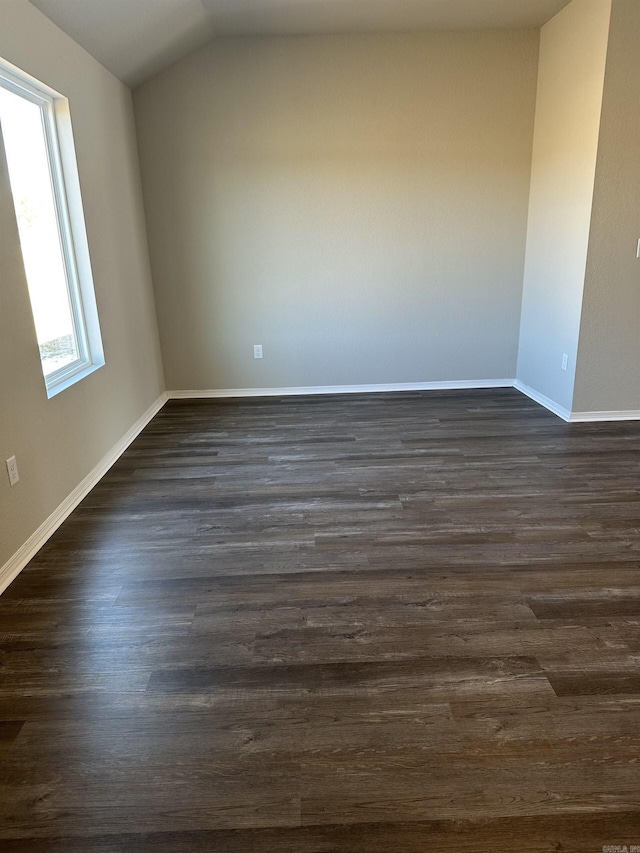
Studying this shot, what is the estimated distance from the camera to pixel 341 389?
4.96m

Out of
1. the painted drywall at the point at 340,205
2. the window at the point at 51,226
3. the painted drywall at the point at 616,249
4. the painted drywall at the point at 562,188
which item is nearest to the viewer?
the window at the point at 51,226

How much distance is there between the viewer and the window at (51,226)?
2.73m

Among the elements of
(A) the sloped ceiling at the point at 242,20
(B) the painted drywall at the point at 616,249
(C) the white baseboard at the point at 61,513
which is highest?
(A) the sloped ceiling at the point at 242,20

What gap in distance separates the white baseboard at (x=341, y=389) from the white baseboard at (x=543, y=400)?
0.38ft

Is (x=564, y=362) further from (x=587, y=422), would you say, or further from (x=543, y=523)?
(x=543, y=523)

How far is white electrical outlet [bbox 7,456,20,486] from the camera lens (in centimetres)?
233

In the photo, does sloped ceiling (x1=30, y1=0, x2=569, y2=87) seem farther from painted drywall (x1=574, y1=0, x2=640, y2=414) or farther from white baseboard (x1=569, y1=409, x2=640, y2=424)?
white baseboard (x1=569, y1=409, x2=640, y2=424)

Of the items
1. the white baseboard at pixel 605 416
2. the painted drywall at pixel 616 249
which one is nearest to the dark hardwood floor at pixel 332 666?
the white baseboard at pixel 605 416

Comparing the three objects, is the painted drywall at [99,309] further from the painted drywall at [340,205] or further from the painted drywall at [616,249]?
the painted drywall at [616,249]

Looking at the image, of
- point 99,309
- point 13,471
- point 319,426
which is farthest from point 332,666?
point 99,309

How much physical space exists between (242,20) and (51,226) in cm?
206

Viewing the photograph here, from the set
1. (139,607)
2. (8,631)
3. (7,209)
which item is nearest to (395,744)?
(139,607)

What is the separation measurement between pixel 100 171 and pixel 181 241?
107 centimetres

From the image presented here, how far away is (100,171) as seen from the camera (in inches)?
139
